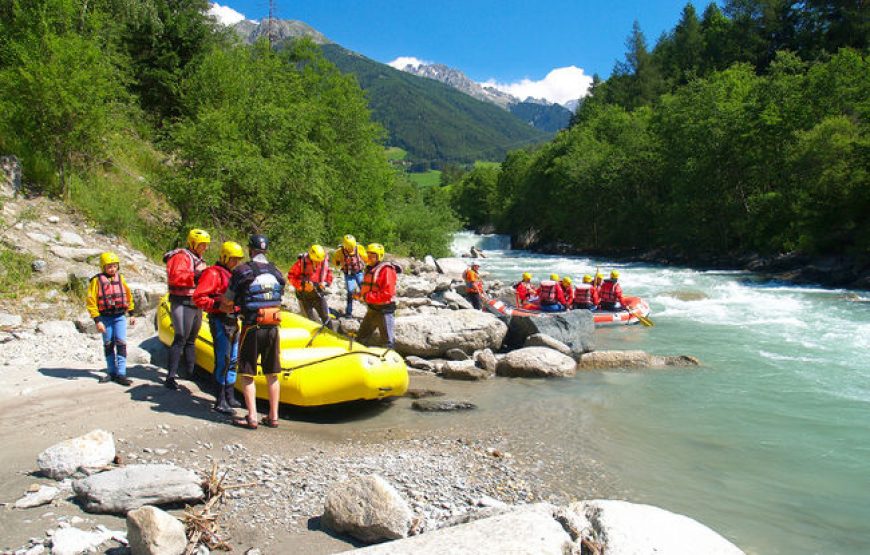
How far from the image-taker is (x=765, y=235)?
27688 mm

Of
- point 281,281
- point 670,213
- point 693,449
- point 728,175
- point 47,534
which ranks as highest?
point 728,175

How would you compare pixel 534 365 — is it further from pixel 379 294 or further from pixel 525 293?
pixel 525 293

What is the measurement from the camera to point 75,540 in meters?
3.12

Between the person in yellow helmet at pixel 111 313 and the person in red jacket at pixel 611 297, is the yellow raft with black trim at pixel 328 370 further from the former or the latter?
the person in red jacket at pixel 611 297

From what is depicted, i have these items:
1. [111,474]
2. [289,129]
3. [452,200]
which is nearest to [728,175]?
[289,129]

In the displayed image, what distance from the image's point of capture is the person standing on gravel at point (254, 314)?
5.34 metres

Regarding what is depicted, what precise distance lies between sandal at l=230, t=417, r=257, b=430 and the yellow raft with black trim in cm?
71

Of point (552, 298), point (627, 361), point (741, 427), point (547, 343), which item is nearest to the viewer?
point (741, 427)

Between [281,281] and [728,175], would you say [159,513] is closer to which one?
[281,281]

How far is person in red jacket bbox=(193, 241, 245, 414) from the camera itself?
5.62 m

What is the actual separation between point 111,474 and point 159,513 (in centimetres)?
84

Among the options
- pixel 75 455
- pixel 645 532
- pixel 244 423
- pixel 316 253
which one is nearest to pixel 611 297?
pixel 316 253

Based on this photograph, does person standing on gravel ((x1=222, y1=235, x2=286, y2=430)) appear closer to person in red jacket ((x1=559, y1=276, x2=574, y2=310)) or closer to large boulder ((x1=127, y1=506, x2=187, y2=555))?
large boulder ((x1=127, y1=506, x2=187, y2=555))

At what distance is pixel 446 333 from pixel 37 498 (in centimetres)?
690
